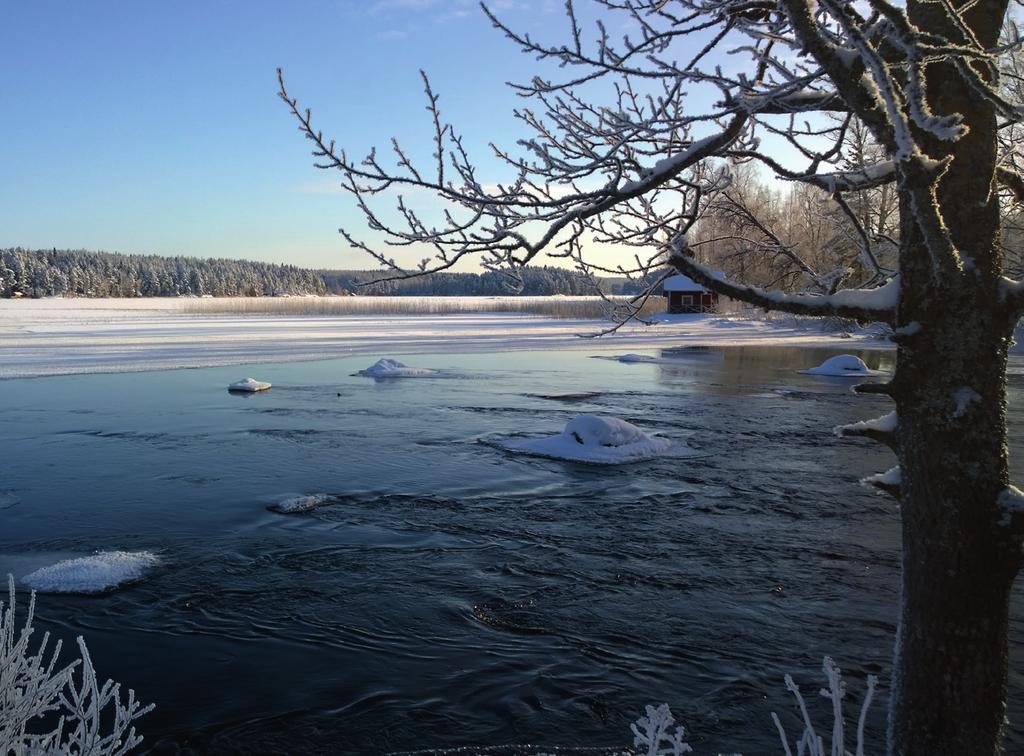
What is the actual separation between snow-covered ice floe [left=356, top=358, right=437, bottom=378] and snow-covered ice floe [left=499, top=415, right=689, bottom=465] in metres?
11.2

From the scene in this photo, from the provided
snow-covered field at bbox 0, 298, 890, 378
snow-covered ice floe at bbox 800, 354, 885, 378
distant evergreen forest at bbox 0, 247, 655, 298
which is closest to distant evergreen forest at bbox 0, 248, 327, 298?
distant evergreen forest at bbox 0, 247, 655, 298

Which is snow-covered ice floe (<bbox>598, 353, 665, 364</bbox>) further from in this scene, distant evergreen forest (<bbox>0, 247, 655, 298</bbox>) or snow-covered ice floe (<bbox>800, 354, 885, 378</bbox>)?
distant evergreen forest (<bbox>0, 247, 655, 298</bbox>)

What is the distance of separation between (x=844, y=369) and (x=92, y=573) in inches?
960

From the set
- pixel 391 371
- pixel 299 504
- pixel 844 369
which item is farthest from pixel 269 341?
pixel 299 504

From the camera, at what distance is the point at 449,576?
822 centimetres

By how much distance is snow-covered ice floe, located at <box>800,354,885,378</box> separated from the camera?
2633 centimetres

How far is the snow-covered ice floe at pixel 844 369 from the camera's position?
86.4 ft

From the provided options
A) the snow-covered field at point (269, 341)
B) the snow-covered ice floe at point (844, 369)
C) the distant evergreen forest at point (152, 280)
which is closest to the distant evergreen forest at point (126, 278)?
the distant evergreen forest at point (152, 280)

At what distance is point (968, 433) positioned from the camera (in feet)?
9.79

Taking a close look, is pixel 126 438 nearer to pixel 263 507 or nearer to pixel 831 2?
pixel 263 507

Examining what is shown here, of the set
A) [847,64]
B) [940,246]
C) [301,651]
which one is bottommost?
[301,651]

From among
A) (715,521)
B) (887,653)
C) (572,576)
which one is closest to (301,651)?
(572,576)

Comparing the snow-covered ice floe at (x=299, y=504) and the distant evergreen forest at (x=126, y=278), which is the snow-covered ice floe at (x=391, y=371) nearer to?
→ the snow-covered ice floe at (x=299, y=504)

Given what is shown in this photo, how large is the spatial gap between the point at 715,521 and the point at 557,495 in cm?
233
